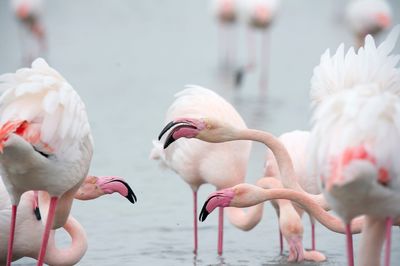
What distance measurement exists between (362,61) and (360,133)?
4.20 ft

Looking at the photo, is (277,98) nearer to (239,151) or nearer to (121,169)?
(121,169)

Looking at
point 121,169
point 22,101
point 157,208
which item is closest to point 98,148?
point 121,169

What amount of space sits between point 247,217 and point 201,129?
3.84 feet

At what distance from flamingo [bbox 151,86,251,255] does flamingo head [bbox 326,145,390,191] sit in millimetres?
2458

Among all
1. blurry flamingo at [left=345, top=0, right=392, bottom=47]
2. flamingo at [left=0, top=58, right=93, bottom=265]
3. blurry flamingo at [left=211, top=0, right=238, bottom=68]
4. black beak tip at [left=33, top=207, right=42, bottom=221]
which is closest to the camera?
flamingo at [left=0, top=58, right=93, bottom=265]

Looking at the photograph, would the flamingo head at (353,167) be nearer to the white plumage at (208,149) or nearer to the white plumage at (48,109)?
the white plumage at (48,109)

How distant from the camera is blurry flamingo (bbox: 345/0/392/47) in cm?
1580

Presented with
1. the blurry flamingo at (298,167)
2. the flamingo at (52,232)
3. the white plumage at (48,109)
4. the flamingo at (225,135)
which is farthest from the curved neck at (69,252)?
the blurry flamingo at (298,167)

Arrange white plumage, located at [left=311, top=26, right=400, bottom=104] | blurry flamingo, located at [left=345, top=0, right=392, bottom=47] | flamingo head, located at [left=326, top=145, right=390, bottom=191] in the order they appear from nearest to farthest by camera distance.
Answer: flamingo head, located at [left=326, top=145, right=390, bottom=191] → white plumage, located at [left=311, top=26, right=400, bottom=104] → blurry flamingo, located at [left=345, top=0, right=392, bottom=47]

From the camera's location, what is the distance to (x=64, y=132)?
5.83m

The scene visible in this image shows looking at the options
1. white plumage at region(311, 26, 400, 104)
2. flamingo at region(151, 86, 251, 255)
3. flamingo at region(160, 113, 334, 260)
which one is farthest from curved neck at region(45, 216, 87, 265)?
white plumage at region(311, 26, 400, 104)

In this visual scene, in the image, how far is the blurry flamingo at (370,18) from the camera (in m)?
15.8

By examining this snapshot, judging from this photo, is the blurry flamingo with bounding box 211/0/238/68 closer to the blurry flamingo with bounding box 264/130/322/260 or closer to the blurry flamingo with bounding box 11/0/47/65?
the blurry flamingo with bounding box 11/0/47/65

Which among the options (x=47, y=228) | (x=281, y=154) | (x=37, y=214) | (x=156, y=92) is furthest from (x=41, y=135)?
(x=156, y=92)
